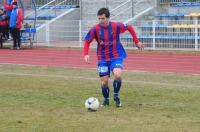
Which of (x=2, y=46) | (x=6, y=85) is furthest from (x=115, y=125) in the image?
(x=2, y=46)

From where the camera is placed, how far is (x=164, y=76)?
51.0 ft

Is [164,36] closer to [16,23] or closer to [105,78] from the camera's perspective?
[16,23]

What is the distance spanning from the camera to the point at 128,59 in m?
21.2

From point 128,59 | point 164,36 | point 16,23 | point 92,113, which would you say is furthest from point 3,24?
point 92,113

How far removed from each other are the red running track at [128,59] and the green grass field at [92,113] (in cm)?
200

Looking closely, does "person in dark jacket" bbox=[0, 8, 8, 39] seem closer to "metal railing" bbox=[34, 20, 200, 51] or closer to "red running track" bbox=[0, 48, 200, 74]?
"red running track" bbox=[0, 48, 200, 74]

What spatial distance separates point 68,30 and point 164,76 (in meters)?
14.1

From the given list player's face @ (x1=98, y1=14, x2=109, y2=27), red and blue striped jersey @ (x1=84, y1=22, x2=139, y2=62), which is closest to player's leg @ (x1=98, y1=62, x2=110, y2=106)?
red and blue striped jersey @ (x1=84, y1=22, x2=139, y2=62)

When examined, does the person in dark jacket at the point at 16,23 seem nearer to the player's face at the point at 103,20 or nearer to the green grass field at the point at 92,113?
the green grass field at the point at 92,113

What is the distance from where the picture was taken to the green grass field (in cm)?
862

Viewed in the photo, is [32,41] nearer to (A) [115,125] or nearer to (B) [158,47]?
(B) [158,47]

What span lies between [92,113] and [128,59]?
11.5 metres

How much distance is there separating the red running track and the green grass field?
6.56 ft

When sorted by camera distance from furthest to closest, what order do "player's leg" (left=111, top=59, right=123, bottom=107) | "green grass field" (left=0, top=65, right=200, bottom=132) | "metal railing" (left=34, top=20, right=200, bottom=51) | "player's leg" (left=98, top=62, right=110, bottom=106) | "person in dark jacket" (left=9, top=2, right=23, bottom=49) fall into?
"person in dark jacket" (left=9, top=2, right=23, bottom=49), "metal railing" (left=34, top=20, right=200, bottom=51), "player's leg" (left=98, top=62, right=110, bottom=106), "player's leg" (left=111, top=59, right=123, bottom=107), "green grass field" (left=0, top=65, right=200, bottom=132)
